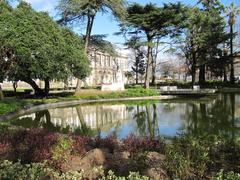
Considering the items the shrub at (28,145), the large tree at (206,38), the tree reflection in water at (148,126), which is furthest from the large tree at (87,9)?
the shrub at (28,145)

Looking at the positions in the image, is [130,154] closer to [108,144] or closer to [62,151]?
[108,144]

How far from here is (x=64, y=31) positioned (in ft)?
89.9

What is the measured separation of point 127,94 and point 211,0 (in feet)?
74.7

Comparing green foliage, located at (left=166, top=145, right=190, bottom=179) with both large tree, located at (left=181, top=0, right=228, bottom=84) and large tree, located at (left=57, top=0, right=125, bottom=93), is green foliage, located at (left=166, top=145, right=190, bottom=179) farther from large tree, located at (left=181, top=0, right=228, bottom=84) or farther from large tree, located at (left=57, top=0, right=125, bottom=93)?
large tree, located at (left=181, top=0, right=228, bottom=84)

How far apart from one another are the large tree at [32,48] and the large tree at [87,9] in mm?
2813

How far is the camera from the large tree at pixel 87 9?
2822 cm

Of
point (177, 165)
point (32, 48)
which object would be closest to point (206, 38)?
point (32, 48)

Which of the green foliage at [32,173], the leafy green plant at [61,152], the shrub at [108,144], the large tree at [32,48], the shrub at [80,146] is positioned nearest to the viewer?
the green foliage at [32,173]

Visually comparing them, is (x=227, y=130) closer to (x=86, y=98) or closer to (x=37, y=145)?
(x=37, y=145)

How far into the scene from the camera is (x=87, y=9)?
29.2 metres

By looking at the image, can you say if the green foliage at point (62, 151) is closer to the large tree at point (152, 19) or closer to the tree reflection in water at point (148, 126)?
the tree reflection in water at point (148, 126)

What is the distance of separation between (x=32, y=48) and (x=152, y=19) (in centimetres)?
1443

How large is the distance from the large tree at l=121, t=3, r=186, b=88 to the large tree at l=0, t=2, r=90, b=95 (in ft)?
30.1

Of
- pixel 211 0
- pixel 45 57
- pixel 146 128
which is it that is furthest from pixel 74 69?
A: pixel 211 0
